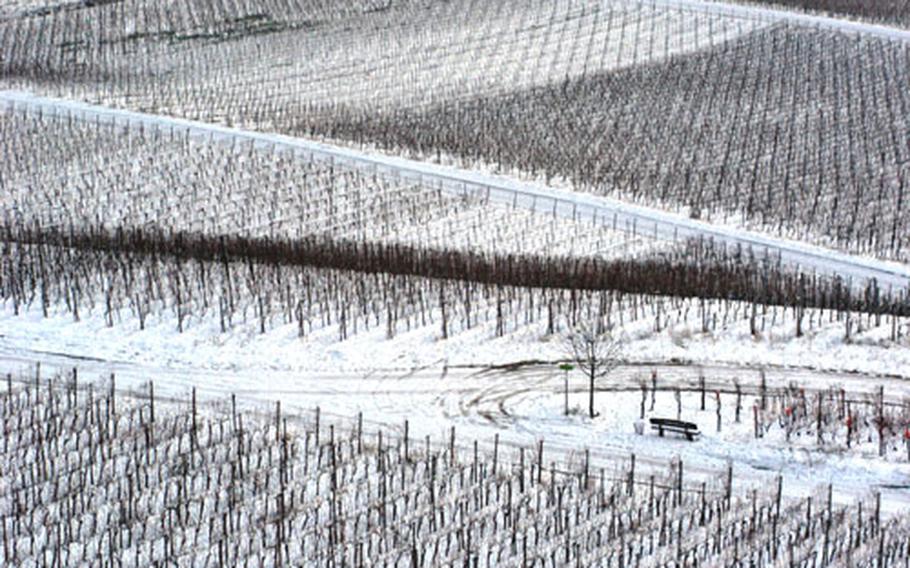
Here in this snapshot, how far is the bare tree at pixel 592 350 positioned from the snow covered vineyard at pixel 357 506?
2.40 m

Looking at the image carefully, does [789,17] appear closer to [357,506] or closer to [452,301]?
[452,301]

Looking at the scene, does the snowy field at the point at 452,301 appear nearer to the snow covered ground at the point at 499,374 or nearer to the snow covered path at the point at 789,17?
the snow covered ground at the point at 499,374

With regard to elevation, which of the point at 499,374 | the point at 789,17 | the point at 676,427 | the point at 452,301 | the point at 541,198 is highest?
the point at 789,17

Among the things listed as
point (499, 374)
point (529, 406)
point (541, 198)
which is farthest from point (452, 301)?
point (541, 198)

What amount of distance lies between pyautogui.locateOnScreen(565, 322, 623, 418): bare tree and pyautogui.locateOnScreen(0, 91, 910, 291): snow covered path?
958 centimetres

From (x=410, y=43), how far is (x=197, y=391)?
34846mm

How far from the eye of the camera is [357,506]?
66.4 ft

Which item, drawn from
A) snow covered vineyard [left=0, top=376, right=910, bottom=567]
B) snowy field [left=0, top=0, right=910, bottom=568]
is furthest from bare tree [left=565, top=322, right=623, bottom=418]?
snow covered vineyard [left=0, top=376, right=910, bottom=567]

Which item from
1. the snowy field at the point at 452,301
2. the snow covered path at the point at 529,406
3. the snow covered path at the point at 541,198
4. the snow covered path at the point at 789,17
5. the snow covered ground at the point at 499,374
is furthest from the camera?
the snow covered path at the point at 789,17

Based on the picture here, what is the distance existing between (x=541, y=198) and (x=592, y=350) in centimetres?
1524

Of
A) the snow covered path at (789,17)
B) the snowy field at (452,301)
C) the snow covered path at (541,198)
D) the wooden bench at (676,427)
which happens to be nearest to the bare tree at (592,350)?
the snowy field at (452,301)

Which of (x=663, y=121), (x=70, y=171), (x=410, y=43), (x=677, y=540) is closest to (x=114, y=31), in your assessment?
(x=410, y=43)

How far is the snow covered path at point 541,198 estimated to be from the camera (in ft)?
114

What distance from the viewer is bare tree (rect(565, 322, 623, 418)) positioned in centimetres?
2430
